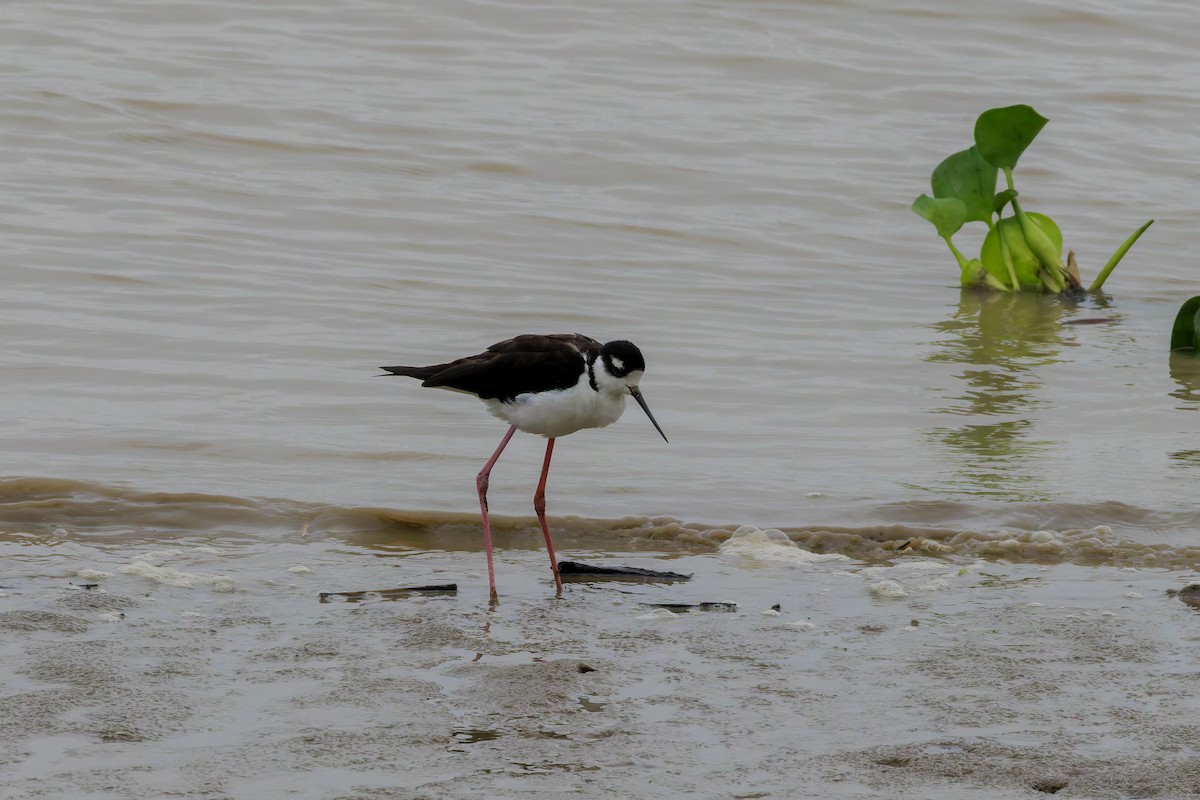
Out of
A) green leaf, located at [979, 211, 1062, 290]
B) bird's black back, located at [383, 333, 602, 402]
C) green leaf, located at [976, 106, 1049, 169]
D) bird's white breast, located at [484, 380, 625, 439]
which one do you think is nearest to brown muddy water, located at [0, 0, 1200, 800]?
green leaf, located at [979, 211, 1062, 290]

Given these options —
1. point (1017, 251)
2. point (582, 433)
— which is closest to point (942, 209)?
point (1017, 251)

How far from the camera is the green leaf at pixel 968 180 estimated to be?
11.1 metres

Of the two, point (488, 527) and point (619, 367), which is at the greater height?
point (619, 367)

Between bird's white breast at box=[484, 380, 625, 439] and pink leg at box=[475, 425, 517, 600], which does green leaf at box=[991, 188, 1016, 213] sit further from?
bird's white breast at box=[484, 380, 625, 439]

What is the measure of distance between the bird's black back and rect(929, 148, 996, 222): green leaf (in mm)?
5876

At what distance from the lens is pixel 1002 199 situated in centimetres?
1114

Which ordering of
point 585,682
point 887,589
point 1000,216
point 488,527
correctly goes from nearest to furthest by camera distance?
point 585,682
point 887,589
point 488,527
point 1000,216

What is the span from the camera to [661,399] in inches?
344

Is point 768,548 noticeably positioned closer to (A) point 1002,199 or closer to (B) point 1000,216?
(A) point 1002,199

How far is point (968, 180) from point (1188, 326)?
82.0 inches

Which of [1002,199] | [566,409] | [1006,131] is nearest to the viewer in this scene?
[566,409]

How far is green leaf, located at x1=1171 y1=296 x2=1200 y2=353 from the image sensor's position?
980 cm

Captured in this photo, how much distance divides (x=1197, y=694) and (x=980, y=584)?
4.59ft

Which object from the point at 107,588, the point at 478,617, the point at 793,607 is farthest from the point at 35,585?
the point at 793,607
